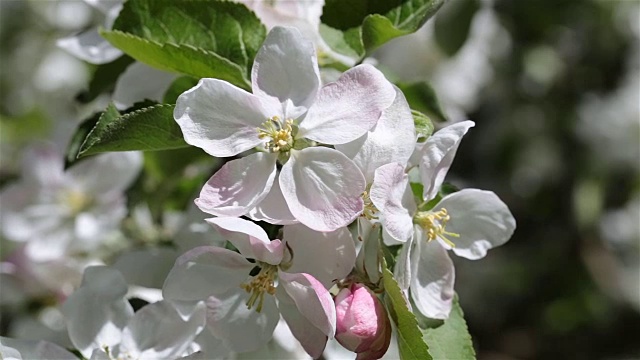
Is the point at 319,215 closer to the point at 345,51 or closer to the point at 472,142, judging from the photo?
the point at 345,51

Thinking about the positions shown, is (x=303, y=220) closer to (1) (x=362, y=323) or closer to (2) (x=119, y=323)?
(1) (x=362, y=323)

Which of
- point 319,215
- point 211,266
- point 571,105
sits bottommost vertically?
point 571,105

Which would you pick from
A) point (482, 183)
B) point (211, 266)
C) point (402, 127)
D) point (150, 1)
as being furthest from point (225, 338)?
point (482, 183)

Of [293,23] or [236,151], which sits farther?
[293,23]

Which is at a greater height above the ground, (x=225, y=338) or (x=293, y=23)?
(x=293, y=23)

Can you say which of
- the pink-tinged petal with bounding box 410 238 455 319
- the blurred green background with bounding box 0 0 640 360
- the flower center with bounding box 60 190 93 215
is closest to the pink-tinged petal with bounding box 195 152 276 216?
the pink-tinged petal with bounding box 410 238 455 319

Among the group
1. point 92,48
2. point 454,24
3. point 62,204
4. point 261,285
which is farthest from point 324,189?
point 454,24

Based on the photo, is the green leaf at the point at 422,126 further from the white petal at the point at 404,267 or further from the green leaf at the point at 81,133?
the green leaf at the point at 81,133
